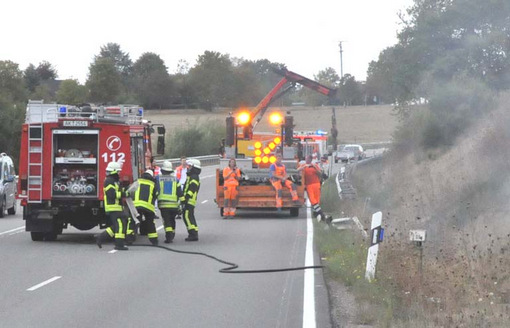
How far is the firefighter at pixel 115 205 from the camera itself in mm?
18688

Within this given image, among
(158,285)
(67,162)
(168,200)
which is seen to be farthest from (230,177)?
(158,285)

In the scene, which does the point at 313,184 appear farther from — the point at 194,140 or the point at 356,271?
the point at 194,140

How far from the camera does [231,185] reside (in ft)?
88.3

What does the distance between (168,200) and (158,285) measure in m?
6.30

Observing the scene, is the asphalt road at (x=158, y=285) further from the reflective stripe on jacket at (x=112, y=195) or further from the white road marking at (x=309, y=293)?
the reflective stripe on jacket at (x=112, y=195)

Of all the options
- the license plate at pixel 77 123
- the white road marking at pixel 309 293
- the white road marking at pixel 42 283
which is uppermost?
the license plate at pixel 77 123

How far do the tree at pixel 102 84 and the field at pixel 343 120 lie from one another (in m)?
12.4

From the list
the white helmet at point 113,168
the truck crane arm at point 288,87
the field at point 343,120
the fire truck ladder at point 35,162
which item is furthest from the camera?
the field at point 343,120

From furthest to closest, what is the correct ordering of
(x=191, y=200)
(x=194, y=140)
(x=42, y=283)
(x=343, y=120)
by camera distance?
1. (x=343, y=120)
2. (x=194, y=140)
3. (x=191, y=200)
4. (x=42, y=283)

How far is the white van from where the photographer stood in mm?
28453

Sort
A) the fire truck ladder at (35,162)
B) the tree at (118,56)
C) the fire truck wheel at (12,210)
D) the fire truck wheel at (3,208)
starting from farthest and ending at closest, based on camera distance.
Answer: the tree at (118,56)
the fire truck wheel at (12,210)
the fire truck wheel at (3,208)
the fire truck ladder at (35,162)

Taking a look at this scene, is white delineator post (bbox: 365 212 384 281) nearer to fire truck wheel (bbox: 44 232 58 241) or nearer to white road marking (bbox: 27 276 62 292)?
white road marking (bbox: 27 276 62 292)

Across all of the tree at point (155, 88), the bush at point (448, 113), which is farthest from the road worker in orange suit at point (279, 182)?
the tree at point (155, 88)

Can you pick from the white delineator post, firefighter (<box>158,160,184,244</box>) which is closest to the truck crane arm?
firefighter (<box>158,160,184,244</box>)
